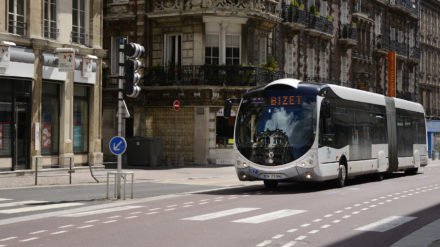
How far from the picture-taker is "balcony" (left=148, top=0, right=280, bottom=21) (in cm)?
3653

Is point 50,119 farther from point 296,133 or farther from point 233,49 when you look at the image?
point 233,49

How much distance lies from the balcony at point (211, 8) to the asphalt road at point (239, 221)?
18.3 m

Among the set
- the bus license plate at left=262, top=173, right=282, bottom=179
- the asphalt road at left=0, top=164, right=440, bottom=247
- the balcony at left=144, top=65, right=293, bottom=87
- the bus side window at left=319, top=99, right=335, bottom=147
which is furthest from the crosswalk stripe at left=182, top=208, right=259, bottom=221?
the balcony at left=144, top=65, right=293, bottom=87

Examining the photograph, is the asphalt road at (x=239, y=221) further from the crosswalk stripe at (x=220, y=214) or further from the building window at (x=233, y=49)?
the building window at (x=233, y=49)

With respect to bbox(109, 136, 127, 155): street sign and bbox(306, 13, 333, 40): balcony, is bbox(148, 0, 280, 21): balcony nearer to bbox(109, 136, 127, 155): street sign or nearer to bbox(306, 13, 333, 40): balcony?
bbox(306, 13, 333, 40): balcony

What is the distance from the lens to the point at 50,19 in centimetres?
2820

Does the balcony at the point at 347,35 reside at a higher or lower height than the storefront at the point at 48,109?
higher

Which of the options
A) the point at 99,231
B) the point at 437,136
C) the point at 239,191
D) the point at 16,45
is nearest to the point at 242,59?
the point at 16,45

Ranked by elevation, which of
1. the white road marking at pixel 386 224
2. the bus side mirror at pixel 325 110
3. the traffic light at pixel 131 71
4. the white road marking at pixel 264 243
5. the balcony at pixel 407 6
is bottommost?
the white road marking at pixel 386 224

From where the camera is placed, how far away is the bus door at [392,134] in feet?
91.5

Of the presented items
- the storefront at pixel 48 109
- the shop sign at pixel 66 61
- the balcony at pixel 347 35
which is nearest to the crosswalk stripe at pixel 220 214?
the storefront at pixel 48 109

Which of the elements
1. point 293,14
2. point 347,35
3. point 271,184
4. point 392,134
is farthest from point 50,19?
point 347,35

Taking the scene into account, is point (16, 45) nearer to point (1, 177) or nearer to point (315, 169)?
point (1, 177)

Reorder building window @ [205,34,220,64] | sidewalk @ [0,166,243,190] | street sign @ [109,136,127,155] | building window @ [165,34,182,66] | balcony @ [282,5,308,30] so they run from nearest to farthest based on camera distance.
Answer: street sign @ [109,136,127,155]
sidewalk @ [0,166,243,190]
building window @ [205,34,220,64]
building window @ [165,34,182,66]
balcony @ [282,5,308,30]
